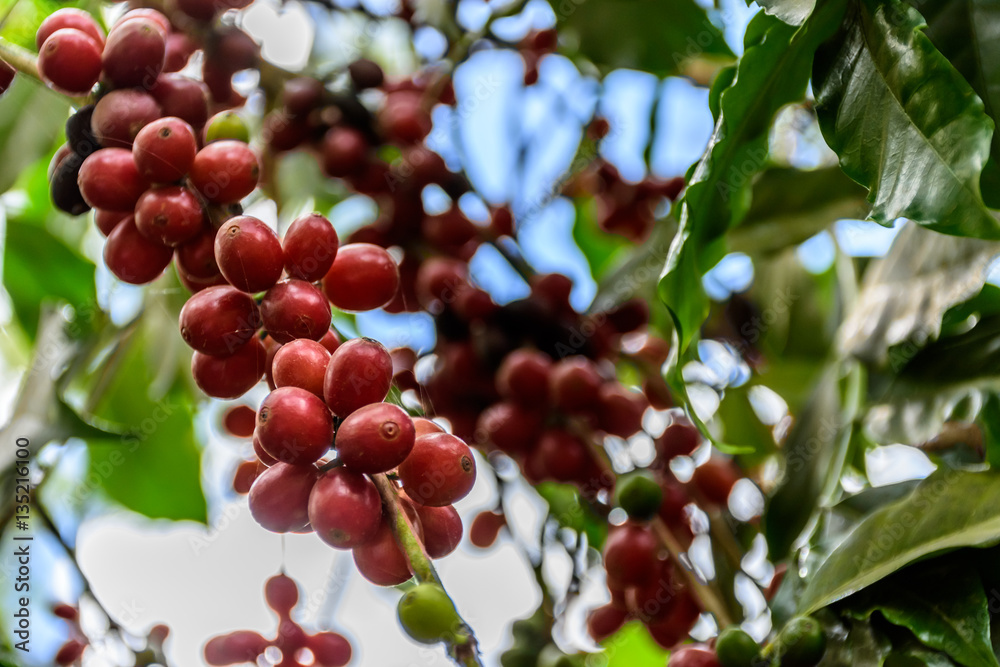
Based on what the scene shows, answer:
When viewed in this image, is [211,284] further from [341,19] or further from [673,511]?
[341,19]

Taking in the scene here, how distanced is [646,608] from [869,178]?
0.52 metres

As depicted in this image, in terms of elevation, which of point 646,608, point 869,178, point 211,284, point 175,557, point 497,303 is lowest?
point 175,557

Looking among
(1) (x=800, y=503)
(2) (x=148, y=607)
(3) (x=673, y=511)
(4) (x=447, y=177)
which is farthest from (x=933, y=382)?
(2) (x=148, y=607)

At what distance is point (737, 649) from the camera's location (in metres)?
0.71

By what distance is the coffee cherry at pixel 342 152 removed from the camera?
105 cm

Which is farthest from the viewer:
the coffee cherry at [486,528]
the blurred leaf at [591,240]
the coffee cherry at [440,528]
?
the blurred leaf at [591,240]

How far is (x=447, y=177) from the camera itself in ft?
3.77

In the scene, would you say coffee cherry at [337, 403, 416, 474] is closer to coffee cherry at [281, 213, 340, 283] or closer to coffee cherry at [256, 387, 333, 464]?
coffee cherry at [256, 387, 333, 464]

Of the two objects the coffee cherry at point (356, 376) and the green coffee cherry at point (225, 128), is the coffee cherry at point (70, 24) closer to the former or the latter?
the green coffee cherry at point (225, 128)

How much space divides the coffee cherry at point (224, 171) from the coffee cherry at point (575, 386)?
50cm

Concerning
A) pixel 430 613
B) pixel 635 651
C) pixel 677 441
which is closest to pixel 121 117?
pixel 430 613

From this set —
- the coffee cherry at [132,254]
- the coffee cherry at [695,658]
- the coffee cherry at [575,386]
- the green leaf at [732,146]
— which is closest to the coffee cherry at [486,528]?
the coffee cherry at [575,386]

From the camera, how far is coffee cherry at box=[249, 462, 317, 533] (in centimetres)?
51

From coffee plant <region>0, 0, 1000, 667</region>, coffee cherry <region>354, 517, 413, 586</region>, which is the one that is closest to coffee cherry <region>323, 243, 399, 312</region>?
coffee plant <region>0, 0, 1000, 667</region>
